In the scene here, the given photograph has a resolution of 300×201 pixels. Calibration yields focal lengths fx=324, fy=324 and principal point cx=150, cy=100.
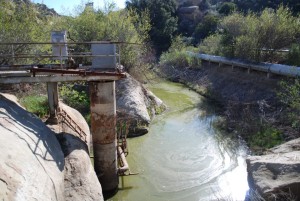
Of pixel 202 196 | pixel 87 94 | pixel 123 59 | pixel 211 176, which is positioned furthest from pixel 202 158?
pixel 123 59

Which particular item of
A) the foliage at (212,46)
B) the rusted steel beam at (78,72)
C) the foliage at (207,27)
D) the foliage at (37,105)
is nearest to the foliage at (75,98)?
the foliage at (37,105)

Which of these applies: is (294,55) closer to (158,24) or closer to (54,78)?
(54,78)

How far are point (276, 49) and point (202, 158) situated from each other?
14.4 m

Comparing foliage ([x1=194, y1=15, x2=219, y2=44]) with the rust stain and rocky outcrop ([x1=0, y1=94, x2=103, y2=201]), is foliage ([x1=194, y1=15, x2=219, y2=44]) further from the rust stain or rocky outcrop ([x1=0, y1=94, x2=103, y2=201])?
rocky outcrop ([x1=0, y1=94, x2=103, y2=201])

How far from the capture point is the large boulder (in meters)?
6.28

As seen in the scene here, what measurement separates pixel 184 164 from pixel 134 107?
232 inches

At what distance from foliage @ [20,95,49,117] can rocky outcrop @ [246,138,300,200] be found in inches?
386

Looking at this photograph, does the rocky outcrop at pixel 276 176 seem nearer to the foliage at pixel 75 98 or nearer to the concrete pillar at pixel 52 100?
the concrete pillar at pixel 52 100

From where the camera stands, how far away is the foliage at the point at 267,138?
15383mm

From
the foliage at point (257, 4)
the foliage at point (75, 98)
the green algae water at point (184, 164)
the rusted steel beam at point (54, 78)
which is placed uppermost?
the foliage at point (257, 4)

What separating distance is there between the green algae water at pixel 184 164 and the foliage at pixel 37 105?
4671mm

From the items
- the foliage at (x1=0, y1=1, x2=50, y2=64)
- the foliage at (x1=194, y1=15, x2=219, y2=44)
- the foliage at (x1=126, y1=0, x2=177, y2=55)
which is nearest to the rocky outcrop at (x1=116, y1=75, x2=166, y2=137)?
the foliage at (x1=0, y1=1, x2=50, y2=64)

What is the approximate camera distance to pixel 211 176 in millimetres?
13781

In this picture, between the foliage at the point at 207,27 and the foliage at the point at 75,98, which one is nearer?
the foliage at the point at 75,98
